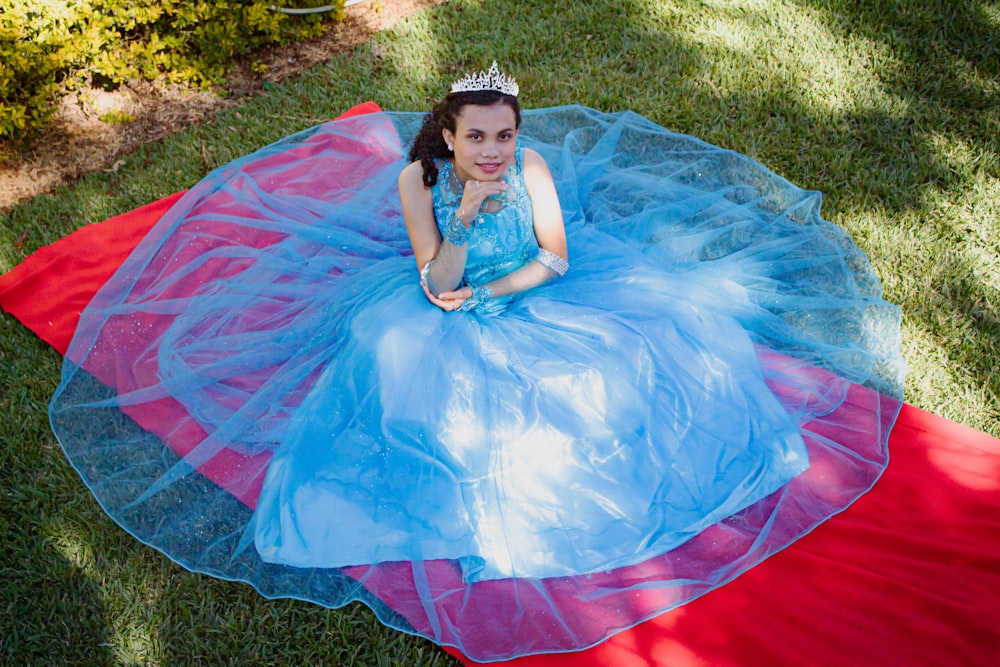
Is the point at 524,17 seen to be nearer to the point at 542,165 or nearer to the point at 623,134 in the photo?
the point at 623,134

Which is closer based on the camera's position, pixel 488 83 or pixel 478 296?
pixel 488 83

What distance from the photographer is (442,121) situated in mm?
3357

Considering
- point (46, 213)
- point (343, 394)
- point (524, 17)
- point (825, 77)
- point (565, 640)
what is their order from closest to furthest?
point (565, 640)
point (343, 394)
point (46, 213)
point (825, 77)
point (524, 17)

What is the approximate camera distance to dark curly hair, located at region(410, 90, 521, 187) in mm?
3180

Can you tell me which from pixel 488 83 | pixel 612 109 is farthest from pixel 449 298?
pixel 612 109

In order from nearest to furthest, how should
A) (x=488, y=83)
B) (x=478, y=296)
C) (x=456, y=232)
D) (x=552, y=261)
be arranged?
(x=488, y=83)
(x=456, y=232)
(x=478, y=296)
(x=552, y=261)

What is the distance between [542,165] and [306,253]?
131 centimetres

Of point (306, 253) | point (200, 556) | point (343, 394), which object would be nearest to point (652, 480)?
point (343, 394)

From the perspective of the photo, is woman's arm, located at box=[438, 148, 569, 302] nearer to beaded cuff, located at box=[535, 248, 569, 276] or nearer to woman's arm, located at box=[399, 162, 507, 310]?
beaded cuff, located at box=[535, 248, 569, 276]

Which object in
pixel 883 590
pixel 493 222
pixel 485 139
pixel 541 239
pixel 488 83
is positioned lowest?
pixel 883 590

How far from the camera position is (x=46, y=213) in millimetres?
4906

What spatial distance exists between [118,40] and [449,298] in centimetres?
360

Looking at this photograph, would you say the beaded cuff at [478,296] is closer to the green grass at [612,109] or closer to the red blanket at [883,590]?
the green grass at [612,109]
